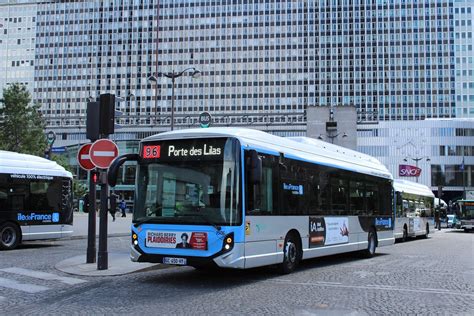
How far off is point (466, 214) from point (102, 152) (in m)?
34.9

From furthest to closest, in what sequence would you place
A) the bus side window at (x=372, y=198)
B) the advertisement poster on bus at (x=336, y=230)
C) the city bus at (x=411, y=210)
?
the city bus at (x=411, y=210) < the bus side window at (x=372, y=198) < the advertisement poster on bus at (x=336, y=230)

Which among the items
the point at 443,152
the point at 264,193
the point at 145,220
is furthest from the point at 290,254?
the point at 443,152

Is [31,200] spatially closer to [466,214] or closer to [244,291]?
[244,291]

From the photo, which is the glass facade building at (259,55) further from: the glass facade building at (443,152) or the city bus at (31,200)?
the city bus at (31,200)

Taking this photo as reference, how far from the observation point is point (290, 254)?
11555 millimetres

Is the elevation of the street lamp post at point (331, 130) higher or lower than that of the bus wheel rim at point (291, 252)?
higher

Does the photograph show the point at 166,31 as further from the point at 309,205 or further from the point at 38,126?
the point at 309,205

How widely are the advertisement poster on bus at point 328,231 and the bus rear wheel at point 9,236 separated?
9531mm

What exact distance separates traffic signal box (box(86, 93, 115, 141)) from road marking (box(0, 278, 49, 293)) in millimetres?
3782

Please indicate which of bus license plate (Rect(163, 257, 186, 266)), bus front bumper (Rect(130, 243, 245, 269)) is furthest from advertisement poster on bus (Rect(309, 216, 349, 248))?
bus license plate (Rect(163, 257, 186, 266))

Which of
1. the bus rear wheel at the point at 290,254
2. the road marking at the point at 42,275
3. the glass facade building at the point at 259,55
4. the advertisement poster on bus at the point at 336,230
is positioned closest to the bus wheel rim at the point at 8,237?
the road marking at the point at 42,275

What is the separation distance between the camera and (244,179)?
9719 mm

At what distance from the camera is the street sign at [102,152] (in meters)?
11.9

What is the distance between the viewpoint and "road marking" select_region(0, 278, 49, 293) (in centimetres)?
922
